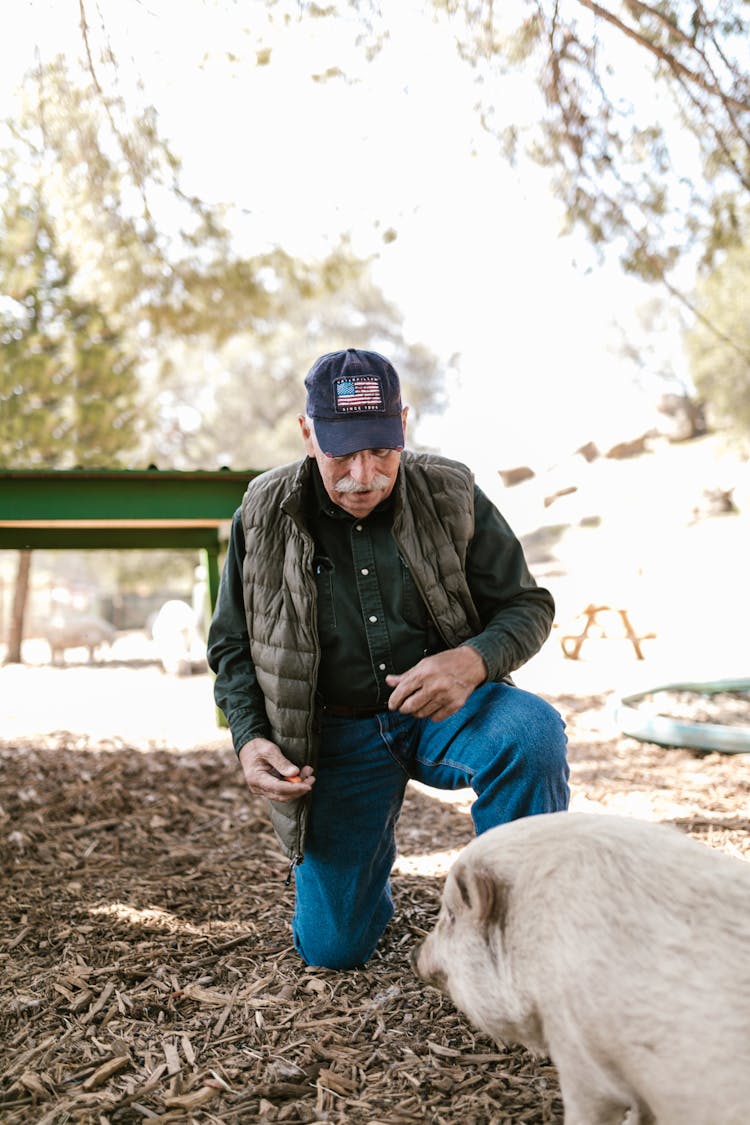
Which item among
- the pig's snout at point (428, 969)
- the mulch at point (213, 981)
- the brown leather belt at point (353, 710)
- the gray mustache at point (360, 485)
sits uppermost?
the gray mustache at point (360, 485)

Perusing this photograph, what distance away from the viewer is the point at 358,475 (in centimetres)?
286

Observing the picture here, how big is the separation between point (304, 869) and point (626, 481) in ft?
96.4

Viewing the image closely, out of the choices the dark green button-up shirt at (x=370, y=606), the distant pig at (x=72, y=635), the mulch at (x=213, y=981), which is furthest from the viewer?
the distant pig at (x=72, y=635)

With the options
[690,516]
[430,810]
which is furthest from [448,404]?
[430,810]

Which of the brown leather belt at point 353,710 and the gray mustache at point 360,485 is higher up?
the gray mustache at point 360,485

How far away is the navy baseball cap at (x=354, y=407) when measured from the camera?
2803mm

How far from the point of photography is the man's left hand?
2.77 meters

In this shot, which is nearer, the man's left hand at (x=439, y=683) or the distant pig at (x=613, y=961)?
the distant pig at (x=613, y=961)

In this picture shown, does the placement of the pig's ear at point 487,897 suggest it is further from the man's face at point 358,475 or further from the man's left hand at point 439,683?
the man's face at point 358,475

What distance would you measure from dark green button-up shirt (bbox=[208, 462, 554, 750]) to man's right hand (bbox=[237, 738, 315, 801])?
7cm

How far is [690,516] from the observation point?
26.2 meters

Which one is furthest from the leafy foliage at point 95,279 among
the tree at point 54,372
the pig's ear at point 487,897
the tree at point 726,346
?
the tree at point 726,346

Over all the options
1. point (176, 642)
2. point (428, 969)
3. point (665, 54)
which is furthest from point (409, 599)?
point (176, 642)

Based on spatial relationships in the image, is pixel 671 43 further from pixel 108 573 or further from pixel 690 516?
pixel 108 573
